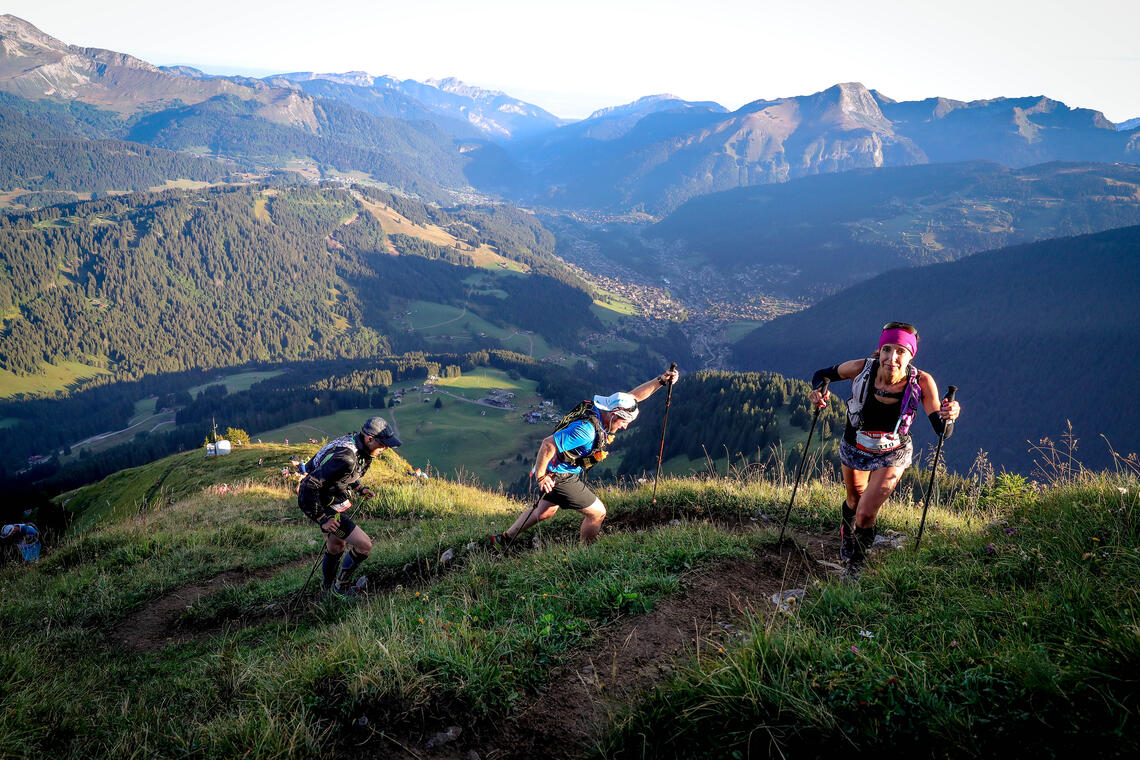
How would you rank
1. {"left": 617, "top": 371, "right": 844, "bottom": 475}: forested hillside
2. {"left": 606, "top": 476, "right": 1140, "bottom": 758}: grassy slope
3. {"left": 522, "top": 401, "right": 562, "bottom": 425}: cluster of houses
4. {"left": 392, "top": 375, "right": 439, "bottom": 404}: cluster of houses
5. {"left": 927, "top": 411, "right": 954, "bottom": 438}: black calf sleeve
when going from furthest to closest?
{"left": 392, "top": 375, "right": 439, "bottom": 404}: cluster of houses → {"left": 522, "top": 401, "right": 562, "bottom": 425}: cluster of houses → {"left": 617, "top": 371, "right": 844, "bottom": 475}: forested hillside → {"left": 927, "top": 411, "right": 954, "bottom": 438}: black calf sleeve → {"left": 606, "top": 476, "right": 1140, "bottom": 758}: grassy slope

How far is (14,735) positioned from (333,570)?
464 cm

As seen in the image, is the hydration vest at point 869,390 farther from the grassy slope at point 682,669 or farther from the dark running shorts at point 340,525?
the dark running shorts at point 340,525

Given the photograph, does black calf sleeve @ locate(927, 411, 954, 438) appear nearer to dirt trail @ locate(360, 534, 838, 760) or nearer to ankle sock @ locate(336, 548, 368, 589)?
dirt trail @ locate(360, 534, 838, 760)

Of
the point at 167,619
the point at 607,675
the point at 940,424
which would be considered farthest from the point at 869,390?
the point at 167,619

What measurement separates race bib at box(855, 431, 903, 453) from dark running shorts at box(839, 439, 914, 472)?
60 millimetres

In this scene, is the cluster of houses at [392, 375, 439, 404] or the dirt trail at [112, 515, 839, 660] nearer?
the dirt trail at [112, 515, 839, 660]

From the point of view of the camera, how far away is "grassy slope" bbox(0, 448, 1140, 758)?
321cm

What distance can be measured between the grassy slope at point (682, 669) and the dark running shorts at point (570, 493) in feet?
2.23

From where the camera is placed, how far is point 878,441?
7016 mm

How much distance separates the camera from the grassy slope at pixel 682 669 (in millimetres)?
3211

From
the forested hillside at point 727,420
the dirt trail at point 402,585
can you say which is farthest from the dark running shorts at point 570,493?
the forested hillside at point 727,420

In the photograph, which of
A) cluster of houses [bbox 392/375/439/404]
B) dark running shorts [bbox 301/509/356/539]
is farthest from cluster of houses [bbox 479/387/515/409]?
dark running shorts [bbox 301/509/356/539]

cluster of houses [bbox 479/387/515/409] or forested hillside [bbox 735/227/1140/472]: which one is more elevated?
forested hillside [bbox 735/227/1140/472]

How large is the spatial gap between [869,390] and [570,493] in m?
4.55
